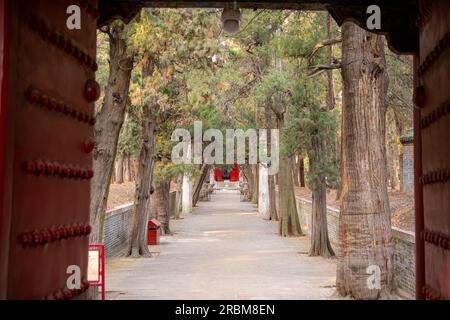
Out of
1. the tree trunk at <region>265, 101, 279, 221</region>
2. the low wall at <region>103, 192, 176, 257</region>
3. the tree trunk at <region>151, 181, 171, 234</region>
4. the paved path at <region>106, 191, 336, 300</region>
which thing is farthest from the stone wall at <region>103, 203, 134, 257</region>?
the tree trunk at <region>265, 101, 279, 221</region>

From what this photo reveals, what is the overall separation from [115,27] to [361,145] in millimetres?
5463

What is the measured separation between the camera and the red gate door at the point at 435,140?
12.6 ft

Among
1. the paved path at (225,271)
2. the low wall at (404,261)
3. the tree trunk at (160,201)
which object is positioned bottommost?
the paved path at (225,271)

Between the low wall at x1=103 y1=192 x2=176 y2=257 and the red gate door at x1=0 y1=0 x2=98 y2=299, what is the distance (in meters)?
14.4

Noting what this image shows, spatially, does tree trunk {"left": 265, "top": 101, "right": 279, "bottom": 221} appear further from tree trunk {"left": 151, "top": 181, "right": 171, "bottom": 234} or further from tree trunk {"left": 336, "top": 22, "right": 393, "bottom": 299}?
tree trunk {"left": 336, "top": 22, "right": 393, "bottom": 299}

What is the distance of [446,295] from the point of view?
3855 millimetres

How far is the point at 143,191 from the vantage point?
19.0 m

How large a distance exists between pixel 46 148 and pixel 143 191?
51.3 feet

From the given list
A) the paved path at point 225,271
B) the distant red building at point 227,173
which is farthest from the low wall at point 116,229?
the distant red building at point 227,173

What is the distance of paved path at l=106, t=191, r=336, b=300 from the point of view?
12062 millimetres

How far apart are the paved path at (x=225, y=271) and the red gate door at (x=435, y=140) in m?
7.24

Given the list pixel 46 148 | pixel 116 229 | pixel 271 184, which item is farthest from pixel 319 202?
pixel 46 148

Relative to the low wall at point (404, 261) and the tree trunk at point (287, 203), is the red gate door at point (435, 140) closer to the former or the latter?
the low wall at point (404, 261)

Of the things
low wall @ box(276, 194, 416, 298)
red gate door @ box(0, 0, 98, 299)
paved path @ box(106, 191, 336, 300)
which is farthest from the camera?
paved path @ box(106, 191, 336, 300)
